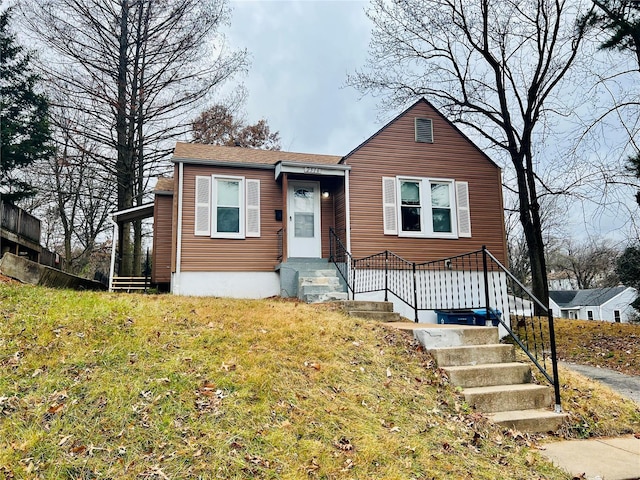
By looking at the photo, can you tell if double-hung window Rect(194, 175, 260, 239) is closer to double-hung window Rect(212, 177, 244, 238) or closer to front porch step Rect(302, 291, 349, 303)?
double-hung window Rect(212, 177, 244, 238)

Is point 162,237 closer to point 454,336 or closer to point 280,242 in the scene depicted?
point 280,242

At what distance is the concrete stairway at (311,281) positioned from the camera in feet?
31.4

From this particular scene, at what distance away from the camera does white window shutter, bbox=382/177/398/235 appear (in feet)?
37.2

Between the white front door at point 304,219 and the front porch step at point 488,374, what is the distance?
6882 millimetres

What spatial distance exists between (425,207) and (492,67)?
5.20m

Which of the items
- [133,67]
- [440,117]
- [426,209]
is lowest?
[426,209]

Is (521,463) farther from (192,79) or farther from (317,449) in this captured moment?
(192,79)

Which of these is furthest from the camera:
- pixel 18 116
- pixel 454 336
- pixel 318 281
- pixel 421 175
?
pixel 18 116

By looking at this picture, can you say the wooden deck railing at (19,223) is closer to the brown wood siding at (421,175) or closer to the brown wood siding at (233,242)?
the brown wood siding at (233,242)

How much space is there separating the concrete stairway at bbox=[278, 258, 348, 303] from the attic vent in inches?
174

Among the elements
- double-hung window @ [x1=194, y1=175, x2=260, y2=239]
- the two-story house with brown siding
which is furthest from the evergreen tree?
double-hung window @ [x1=194, y1=175, x2=260, y2=239]

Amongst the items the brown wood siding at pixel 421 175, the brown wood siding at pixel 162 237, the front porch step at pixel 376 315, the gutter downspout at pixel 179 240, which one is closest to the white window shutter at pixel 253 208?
the gutter downspout at pixel 179 240

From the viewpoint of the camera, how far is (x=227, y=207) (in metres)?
11.1

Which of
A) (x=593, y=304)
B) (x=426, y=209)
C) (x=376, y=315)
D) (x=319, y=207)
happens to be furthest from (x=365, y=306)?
(x=593, y=304)
